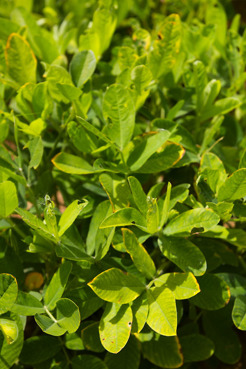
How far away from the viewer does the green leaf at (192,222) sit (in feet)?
2.57

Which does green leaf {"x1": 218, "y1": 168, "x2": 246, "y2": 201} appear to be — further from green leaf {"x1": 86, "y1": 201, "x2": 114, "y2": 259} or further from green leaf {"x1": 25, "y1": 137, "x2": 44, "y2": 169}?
green leaf {"x1": 25, "y1": 137, "x2": 44, "y2": 169}

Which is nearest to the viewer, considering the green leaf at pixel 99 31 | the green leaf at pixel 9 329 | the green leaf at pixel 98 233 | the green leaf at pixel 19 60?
the green leaf at pixel 9 329

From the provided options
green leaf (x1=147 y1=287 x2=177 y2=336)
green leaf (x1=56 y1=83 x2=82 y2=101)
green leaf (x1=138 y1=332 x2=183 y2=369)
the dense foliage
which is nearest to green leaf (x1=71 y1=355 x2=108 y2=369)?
the dense foliage

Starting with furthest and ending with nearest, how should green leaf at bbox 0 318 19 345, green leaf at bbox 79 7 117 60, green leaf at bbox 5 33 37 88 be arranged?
green leaf at bbox 79 7 117 60 → green leaf at bbox 5 33 37 88 → green leaf at bbox 0 318 19 345

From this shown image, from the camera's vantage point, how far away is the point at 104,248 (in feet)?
2.69

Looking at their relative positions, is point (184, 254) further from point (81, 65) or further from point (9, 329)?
point (81, 65)

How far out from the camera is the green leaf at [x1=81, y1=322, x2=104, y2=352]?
90 cm

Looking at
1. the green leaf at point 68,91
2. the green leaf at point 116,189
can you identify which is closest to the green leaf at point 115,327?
the green leaf at point 116,189

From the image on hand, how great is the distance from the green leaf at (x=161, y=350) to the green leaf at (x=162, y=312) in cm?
18

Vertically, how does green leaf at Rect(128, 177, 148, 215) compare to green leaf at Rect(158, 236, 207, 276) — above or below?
above

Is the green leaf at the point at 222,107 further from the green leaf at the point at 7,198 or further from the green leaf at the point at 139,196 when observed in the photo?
the green leaf at the point at 7,198

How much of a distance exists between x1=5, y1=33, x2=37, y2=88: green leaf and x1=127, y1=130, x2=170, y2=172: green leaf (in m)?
0.33

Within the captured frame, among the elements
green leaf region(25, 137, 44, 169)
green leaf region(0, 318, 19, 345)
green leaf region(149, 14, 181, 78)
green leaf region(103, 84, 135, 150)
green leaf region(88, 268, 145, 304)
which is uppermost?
green leaf region(149, 14, 181, 78)

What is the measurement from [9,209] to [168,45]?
1.84ft
